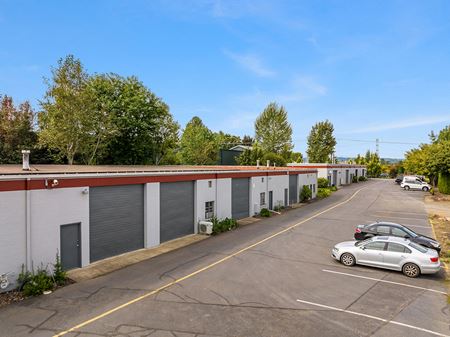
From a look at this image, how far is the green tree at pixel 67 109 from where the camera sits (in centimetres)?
2753

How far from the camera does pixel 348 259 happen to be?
608 inches

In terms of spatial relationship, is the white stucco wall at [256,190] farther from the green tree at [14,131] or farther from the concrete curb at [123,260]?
the green tree at [14,131]

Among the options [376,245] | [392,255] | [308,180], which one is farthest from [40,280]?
[308,180]

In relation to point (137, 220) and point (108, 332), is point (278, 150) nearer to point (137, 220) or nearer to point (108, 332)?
point (137, 220)

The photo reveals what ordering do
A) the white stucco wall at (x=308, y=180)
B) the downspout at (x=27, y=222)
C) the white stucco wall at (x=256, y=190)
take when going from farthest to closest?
the white stucco wall at (x=308, y=180) → the white stucco wall at (x=256, y=190) → the downspout at (x=27, y=222)

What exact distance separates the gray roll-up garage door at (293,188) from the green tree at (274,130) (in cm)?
3780

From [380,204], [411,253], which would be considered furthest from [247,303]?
[380,204]

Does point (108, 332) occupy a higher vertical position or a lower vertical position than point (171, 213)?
lower

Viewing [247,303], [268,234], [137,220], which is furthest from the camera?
[268,234]

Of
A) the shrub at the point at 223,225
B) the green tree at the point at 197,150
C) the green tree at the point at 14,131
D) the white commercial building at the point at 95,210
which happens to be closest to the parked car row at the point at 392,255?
the shrub at the point at 223,225

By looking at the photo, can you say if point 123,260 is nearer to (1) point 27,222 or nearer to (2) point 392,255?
(1) point 27,222

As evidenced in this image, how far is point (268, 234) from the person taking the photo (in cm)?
2216

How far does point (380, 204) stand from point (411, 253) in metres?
26.0

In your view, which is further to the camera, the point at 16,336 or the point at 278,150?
the point at 278,150
